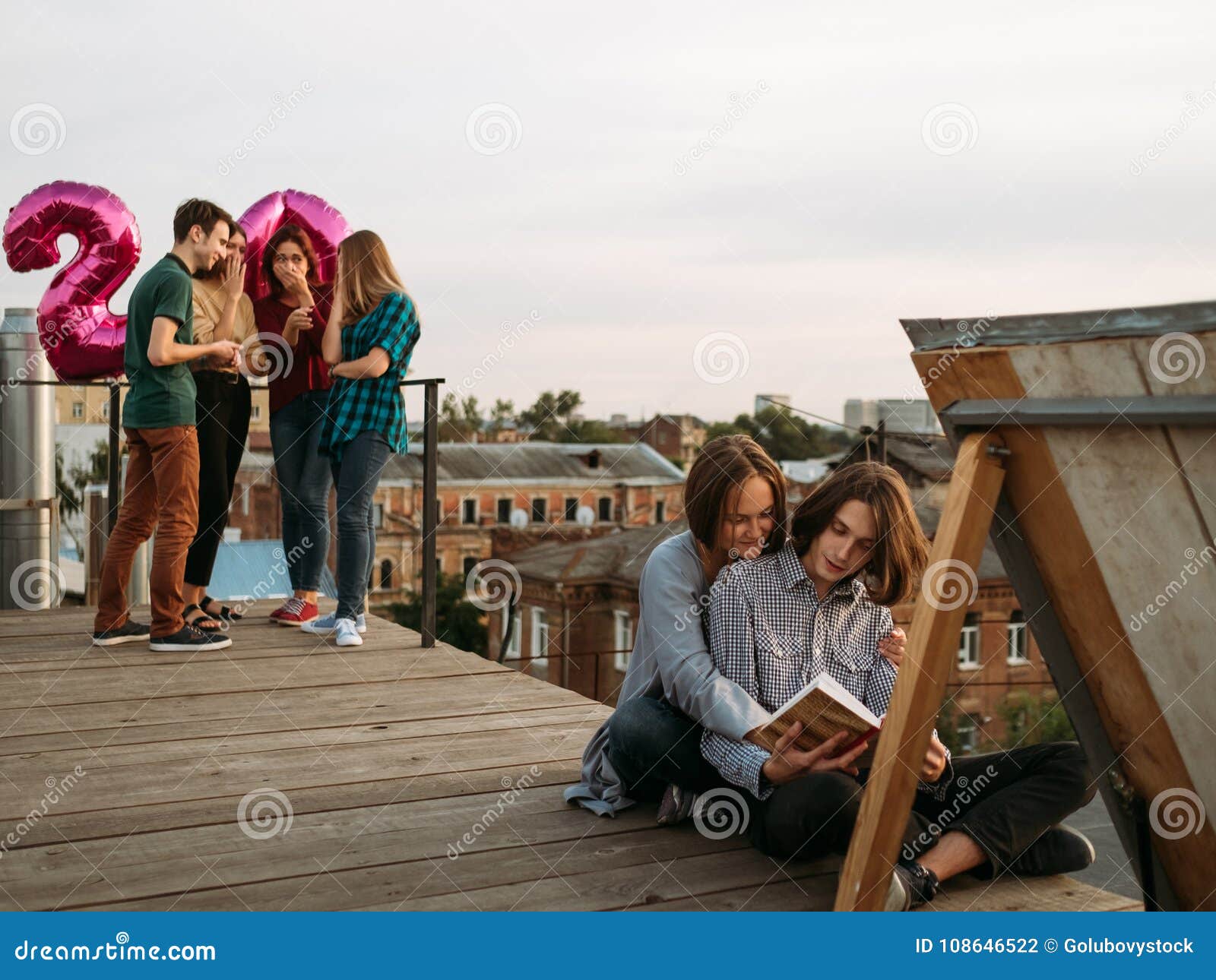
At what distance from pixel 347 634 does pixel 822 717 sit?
2728 mm

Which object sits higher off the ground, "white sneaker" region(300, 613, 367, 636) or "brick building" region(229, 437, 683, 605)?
"white sneaker" region(300, 613, 367, 636)

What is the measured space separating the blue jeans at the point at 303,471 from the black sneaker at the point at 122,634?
24.5 inches

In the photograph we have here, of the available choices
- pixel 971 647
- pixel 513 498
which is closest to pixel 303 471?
pixel 971 647

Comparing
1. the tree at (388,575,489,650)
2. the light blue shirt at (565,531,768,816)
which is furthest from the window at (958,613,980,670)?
the light blue shirt at (565,531,768,816)

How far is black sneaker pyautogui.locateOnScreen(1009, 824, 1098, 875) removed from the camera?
2576 mm

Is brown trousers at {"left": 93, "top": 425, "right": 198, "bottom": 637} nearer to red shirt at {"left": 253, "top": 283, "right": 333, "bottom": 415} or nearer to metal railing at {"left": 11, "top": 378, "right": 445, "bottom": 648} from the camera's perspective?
red shirt at {"left": 253, "top": 283, "right": 333, "bottom": 415}

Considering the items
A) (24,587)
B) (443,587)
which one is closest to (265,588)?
(24,587)

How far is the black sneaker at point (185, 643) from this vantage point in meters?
4.62

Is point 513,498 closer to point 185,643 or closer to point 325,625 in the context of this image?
point 325,625

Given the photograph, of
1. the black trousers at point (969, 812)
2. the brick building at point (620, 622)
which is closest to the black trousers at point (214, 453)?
the black trousers at point (969, 812)

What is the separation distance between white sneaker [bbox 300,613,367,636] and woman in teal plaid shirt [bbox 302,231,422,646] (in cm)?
37

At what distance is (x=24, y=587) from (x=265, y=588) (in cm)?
114

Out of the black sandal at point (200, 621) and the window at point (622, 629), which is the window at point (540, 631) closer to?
the window at point (622, 629)

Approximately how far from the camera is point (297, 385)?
4.85m
